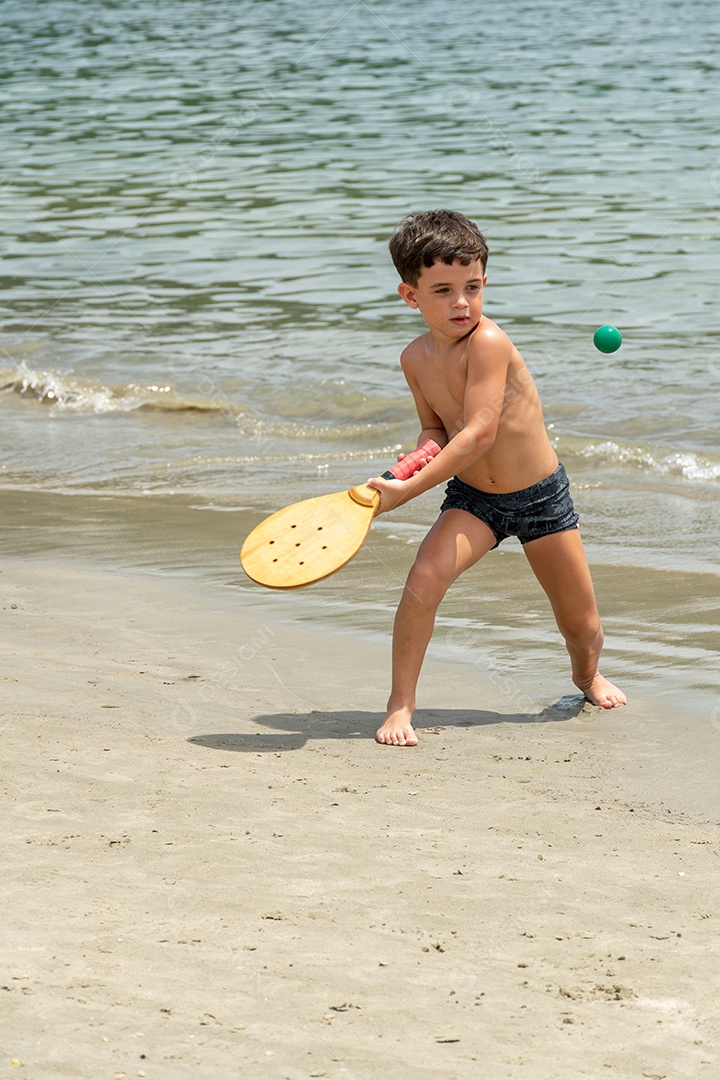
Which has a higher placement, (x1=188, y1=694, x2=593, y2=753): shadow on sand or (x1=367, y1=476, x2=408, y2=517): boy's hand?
(x1=367, y1=476, x2=408, y2=517): boy's hand

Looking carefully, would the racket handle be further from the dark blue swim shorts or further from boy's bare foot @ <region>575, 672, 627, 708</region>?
boy's bare foot @ <region>575, 672, 627, 708</region>

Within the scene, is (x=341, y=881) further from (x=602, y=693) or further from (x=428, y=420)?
(x=428, y=420)

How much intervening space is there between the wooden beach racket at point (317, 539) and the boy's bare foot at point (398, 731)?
0.41m

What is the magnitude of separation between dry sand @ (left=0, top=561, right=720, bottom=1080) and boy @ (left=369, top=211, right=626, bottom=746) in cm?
21

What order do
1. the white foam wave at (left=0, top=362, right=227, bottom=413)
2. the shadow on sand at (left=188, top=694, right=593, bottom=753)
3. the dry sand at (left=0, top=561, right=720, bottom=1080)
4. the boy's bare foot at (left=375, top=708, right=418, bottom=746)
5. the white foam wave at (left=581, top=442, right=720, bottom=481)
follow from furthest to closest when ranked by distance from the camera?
1. the white foam wave at (left=0, top=362, right=227, bottom=413)
2. the white foam wave at (left=581, top=442, right=720, bottom=481)
3. the boy's bare foot at (left=375, top=708, right=418, bottom=746)
4. the shadow on sand at (left=188, top=694, right=593, bottom=753)
5. the dry sand at (left=0, top=561, right=720, bottom=1080)

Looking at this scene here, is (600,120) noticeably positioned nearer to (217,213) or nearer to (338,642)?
(217,213)

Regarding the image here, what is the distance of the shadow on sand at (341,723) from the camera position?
3.50m

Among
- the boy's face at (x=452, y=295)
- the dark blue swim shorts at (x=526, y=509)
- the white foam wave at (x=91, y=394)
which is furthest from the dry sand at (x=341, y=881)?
the white foam wave at (x=91, y=394)

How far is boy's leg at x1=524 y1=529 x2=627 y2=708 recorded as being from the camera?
385 cm

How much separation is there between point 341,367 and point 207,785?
20.1 ft

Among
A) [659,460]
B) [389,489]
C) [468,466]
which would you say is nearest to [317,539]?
[389,489]

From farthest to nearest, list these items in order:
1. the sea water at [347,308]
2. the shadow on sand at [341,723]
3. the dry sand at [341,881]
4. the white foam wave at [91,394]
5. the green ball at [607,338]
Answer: the white foam wave at [91,394] → the sea water at [347,308] → the green ball at [607,338] → the shadow on sand at [341,723] → the dry sand at [341,881]

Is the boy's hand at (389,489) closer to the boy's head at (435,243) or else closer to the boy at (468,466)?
the boy at (468,466)

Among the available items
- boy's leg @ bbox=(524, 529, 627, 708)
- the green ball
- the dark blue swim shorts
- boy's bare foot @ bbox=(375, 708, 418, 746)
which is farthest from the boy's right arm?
the green ball
